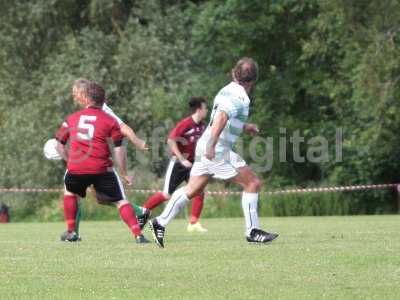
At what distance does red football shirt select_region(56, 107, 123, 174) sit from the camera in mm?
13477

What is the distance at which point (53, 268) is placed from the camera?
33.4 feet

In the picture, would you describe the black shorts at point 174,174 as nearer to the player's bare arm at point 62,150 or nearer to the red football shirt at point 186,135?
the red football shirt at point 186,135

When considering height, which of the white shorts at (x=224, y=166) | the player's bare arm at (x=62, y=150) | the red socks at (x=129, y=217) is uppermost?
the player's bare arm at (x=62, y=150)

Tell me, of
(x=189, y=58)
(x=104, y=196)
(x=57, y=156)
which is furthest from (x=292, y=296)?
(x=189, y=58)

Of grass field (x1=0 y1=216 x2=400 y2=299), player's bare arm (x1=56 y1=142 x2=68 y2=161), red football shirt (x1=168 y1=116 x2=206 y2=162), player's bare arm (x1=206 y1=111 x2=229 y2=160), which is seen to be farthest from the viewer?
red football shirt (x1=168 y1=116 x2=206 y2=162)

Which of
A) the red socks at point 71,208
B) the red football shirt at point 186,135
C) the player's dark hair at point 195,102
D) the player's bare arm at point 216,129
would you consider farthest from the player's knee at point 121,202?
the red football shirt at point 186,135

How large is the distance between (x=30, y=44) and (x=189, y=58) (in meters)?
4.97

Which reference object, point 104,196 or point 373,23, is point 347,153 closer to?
point 373,23

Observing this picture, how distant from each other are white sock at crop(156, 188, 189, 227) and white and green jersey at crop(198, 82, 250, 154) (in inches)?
23.0

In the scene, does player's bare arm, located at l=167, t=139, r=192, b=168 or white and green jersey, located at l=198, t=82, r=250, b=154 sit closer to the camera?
white and green jersey, located at l=198, t=82, r=250, b=154

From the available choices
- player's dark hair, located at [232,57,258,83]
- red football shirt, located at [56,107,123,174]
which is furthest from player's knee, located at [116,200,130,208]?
player's dark hair, located at [232,57,258,83]

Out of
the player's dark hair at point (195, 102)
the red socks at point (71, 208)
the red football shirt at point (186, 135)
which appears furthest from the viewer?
the red football shirt at point (186, 135)

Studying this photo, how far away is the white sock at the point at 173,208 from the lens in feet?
43.0

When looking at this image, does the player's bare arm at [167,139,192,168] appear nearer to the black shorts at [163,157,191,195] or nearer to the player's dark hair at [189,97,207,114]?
the black shorts at [163,157,191,195]
